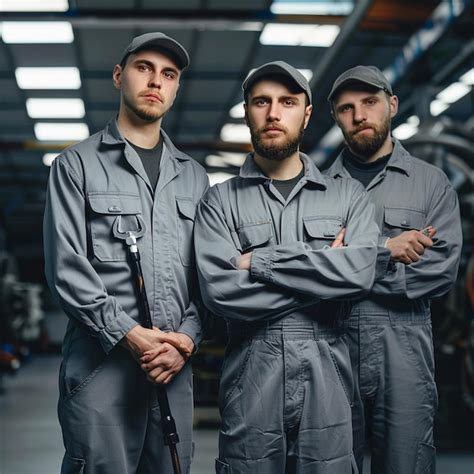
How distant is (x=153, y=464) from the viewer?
7.07 ft

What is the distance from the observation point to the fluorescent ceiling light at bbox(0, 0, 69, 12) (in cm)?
655

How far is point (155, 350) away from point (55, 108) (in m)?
8.87

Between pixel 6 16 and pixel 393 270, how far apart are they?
5.25 metres

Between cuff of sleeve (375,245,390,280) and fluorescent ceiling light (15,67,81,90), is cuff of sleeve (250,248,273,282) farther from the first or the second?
fluorescent ceiling light (15,67,81,90)

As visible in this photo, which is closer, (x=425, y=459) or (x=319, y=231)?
(x=319, y=231)

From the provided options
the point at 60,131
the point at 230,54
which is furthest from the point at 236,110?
the point at 60,131

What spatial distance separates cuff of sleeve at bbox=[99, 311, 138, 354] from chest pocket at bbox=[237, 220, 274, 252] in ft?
1.38

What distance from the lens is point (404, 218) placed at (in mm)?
2508

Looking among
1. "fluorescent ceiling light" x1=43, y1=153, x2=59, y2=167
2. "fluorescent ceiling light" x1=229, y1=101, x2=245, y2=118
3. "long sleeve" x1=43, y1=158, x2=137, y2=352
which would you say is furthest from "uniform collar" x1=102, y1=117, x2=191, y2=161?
"fluorescent ceiling light" x1=43, y1=153, x2=59, y2=167

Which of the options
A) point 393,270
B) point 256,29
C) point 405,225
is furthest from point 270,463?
point 256,29

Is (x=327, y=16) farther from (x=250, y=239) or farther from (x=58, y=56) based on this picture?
(x=250, y=239)

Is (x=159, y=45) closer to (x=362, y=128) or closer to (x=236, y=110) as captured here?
(x=362, y=128)

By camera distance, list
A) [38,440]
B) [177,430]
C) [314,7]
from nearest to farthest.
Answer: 1. [177,430]
2. [38,440]
3. [314,7]

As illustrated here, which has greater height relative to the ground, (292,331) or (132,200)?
(132,200)
